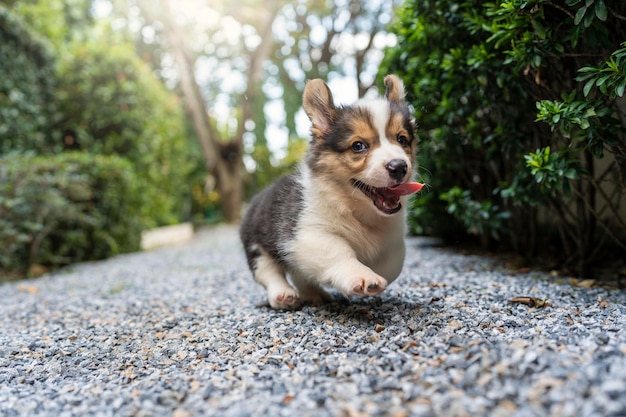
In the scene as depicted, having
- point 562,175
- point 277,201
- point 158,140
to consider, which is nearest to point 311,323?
point 277,201

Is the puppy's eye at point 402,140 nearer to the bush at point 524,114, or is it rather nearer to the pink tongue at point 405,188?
the pink tongue at point 405,188

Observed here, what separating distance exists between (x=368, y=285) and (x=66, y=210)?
18.3 ft

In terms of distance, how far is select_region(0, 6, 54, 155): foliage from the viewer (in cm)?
786

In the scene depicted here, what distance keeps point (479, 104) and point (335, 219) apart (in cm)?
221

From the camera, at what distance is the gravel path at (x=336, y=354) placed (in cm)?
177

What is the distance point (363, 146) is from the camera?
9.45ft

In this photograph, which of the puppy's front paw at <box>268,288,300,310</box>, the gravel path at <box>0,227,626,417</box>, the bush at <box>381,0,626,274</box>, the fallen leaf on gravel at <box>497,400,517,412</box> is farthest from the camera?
the puppy's front paw at <box>268,288,300,310</box>

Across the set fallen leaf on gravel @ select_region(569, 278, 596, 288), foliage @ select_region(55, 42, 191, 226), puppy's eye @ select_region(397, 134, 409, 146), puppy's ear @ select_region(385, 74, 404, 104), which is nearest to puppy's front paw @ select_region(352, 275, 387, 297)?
puppy's eye @ select_region(397, 134, 409, 146)

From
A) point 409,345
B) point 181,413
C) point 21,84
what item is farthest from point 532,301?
point 21,84

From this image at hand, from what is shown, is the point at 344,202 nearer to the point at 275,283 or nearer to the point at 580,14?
the point at 275,283

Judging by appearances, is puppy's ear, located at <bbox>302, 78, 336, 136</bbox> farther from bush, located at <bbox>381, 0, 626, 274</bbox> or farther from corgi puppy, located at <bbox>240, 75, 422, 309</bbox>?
bush, located at <bbox>381, 0, 626, 274</bbox>

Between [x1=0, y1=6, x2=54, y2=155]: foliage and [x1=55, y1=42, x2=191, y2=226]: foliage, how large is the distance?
614 millimetres

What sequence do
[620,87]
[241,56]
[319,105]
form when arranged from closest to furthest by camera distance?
[620,87] < [319,105] < [241,56]

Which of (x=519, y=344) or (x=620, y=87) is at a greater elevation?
(x=620, y=87)
